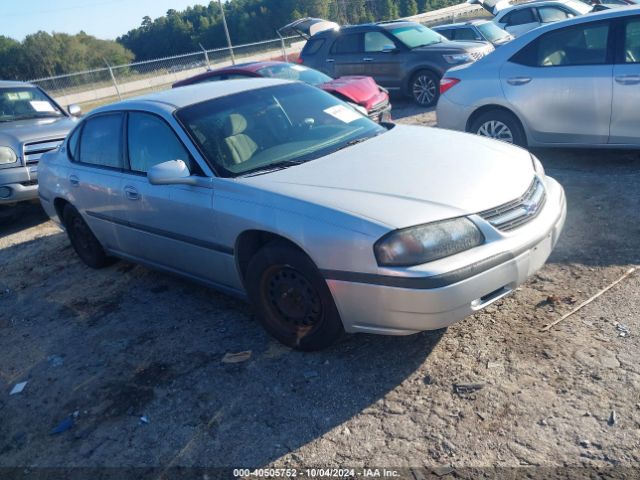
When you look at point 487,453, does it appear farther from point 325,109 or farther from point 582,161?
point 582,161

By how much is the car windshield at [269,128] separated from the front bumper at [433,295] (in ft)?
3.68

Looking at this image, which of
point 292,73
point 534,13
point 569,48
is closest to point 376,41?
point 292,73

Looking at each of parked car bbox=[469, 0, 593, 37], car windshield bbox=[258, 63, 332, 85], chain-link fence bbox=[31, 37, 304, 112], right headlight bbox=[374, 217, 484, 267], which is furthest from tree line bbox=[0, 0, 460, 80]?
right headlight bbox=[374, 217, 484, 267]

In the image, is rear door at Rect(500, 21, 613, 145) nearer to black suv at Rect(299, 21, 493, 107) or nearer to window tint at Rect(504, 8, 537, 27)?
black suv at Rect(299, 21, 493, 107)

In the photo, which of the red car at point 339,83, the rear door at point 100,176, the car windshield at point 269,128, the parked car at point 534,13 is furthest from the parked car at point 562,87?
the parked car at point 534,13

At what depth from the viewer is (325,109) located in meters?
4.38

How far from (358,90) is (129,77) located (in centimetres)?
1887

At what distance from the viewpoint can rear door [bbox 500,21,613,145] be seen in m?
5.50

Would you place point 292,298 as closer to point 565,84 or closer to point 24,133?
point 565,84

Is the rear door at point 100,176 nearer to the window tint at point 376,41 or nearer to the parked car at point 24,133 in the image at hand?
the parked car at point 24,133

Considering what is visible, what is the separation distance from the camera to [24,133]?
7.58 m

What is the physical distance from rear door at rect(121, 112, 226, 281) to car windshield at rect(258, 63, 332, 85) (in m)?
5.55

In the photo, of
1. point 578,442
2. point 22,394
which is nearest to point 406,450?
point 578,442

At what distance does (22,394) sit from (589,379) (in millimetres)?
3380
